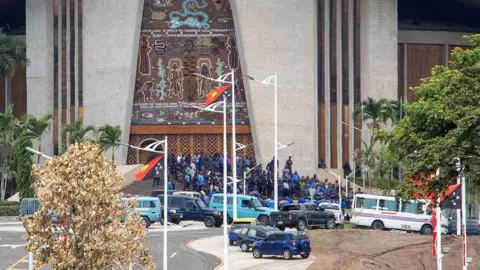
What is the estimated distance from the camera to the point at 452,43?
114688 mm

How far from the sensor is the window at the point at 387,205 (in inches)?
2808

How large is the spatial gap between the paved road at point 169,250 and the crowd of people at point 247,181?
14.0 meters

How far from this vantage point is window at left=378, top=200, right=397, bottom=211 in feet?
234

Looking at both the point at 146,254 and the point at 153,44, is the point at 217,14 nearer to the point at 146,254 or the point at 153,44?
the point at 153,44

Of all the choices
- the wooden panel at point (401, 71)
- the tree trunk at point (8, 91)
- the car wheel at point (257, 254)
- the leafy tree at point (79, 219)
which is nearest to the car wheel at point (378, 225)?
the car wheel at point (257, 254)

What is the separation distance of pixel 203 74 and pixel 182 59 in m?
2.06

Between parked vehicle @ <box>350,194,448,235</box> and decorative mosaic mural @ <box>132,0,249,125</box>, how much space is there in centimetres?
3435

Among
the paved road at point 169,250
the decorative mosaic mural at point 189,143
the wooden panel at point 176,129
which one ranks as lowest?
the paved road at point 169,250

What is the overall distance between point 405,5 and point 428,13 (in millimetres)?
2604

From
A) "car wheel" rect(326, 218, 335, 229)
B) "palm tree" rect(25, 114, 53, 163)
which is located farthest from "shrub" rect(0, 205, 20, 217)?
"car wheel" rect(326, 218, 335, 229)

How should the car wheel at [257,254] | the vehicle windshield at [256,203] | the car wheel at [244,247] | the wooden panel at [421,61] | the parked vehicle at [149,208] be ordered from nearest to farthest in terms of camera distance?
1. the car wheel at [257,254]
2. the car wheel at [244,247]
3. the parked vehicle at [149,208]
4. the vehicle windshield at [256,203]
5. the wooden panel at [421,61]

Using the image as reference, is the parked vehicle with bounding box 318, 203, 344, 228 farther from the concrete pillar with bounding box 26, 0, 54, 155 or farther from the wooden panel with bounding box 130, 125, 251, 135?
the concrete pillar with bounding box 26, 0, 54, 155

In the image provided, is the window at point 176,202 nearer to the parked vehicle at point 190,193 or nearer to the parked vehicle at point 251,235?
the parked vehicle at point 190,193

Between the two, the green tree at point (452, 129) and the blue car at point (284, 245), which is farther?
the blue car at point (284, 245)
